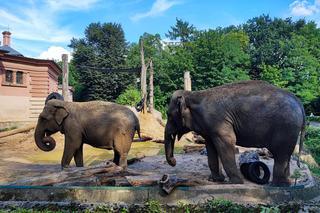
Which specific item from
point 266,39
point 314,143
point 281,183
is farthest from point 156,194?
point 266,39

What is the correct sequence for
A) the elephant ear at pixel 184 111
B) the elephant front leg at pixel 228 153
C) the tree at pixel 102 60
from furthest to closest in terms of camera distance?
the tree at pixel 102 60 → the elephant ear at pixel 184 111 → the elephant front leg at pixel 228 153

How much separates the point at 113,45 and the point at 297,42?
2147 cm

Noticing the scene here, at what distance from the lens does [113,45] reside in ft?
152

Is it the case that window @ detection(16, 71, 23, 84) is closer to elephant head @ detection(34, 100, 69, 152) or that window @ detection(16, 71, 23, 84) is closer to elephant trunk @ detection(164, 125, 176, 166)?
elephant head @ detection(34, 100, 69, 152)

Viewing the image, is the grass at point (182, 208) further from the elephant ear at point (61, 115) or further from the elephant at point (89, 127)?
the elephant ear at point (61, 115)

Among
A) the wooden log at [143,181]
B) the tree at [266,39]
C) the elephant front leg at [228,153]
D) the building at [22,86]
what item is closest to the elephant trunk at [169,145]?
the wooden log at [143,181]

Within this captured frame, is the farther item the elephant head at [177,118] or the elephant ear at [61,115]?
the elephant ear at [61,115]

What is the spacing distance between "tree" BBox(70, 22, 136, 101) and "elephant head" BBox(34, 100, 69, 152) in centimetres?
3085

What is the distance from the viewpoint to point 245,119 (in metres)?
6.13

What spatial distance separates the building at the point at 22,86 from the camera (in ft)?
87.8

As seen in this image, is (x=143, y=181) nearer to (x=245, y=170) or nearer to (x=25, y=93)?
(x=245, y=170)

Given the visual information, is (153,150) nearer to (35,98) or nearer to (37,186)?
(37,186)

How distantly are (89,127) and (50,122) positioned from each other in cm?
96

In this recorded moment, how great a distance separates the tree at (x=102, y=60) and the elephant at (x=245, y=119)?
33517mm
